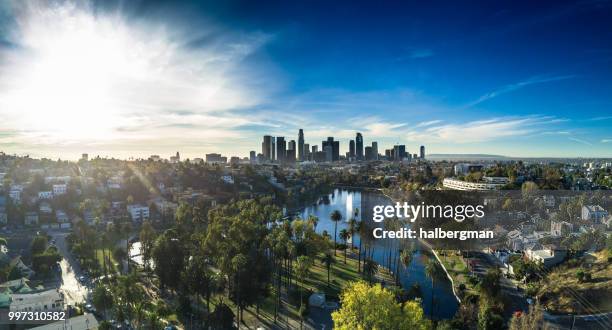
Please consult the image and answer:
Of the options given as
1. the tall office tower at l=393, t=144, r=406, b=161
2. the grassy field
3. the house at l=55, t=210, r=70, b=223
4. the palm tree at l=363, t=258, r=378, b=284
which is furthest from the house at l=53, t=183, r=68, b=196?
the tall office tower at l=393, t=144, r=406, b=161

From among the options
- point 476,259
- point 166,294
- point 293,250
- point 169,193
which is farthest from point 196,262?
point 169,193

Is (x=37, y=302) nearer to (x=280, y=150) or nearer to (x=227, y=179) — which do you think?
(x=227, y=179)

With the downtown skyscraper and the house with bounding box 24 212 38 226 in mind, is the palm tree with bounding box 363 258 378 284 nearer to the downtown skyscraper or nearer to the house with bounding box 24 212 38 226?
the house with bounding box 24 212 38 226

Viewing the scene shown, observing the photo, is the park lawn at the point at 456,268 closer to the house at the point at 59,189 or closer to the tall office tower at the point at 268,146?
the house at the point at 59,189

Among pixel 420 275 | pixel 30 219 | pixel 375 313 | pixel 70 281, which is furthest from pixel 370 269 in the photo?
pixel 30 219

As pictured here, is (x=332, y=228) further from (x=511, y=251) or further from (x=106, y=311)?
(x=106, y=311)

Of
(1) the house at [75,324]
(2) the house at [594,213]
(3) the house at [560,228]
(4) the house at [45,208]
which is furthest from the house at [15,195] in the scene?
(2) the house at [594,213]
